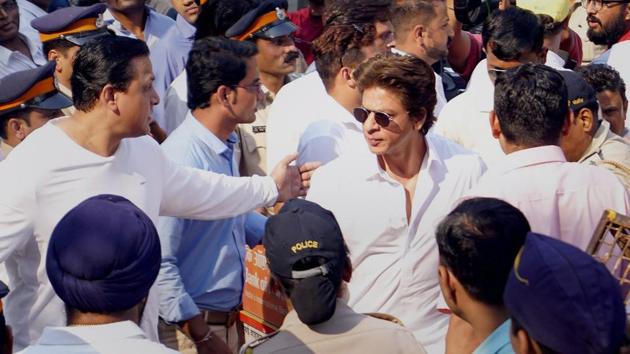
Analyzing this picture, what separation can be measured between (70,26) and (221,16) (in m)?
1.25

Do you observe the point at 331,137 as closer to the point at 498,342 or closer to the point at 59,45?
the point at 59,45

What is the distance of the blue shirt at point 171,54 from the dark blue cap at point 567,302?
4971 mm

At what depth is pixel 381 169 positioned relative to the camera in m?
4.67

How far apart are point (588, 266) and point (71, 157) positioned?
7.30 feet

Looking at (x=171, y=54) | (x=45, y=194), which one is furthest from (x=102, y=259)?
(x=171, y=54)

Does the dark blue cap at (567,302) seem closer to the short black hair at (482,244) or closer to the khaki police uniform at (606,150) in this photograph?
the short black hair at (482,244)

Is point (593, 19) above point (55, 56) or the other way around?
the other way around

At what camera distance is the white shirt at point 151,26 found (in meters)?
7.44

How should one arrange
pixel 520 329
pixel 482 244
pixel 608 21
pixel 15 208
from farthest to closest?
pixel 608 21, pixel 15 208, pixel 482 244, pixel 520 329

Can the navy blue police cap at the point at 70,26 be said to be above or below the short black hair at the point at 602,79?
below

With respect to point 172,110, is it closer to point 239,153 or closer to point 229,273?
point 239,153

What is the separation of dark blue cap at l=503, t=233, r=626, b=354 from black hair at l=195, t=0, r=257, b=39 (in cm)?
482

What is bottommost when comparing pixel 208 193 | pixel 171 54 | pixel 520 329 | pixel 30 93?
pixel 171 54

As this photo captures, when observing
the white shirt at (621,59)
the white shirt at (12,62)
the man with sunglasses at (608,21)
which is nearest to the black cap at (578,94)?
the white shirt at (621,59)
